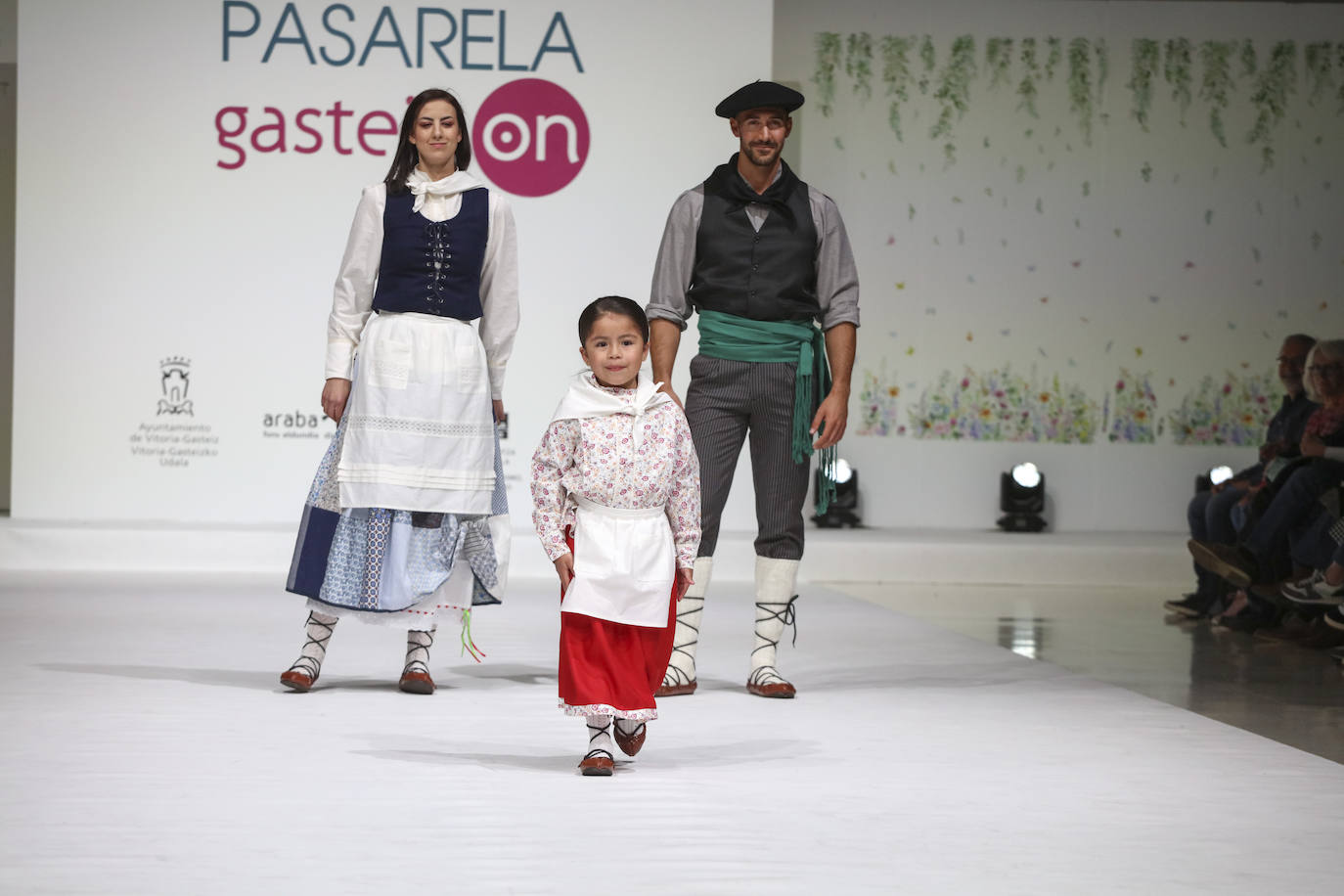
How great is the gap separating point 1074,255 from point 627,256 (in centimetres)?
253

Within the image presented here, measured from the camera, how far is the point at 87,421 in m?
6.45

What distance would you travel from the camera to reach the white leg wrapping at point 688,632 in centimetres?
353

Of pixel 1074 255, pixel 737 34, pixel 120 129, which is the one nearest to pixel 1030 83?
pixel 1074 255

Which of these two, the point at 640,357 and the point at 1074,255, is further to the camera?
the point at 1074,255

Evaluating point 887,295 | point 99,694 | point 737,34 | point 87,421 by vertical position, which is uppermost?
point 737,34

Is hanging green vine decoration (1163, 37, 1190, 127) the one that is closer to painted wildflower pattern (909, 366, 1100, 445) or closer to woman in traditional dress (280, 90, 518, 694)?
painted wildflower pattern (909, 366, 1100, 445)

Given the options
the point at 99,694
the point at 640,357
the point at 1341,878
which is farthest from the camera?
the point at 99,694

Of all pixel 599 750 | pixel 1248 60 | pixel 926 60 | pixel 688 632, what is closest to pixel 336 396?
pixel 688 632

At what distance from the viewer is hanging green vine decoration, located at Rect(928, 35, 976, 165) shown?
7.78 metres

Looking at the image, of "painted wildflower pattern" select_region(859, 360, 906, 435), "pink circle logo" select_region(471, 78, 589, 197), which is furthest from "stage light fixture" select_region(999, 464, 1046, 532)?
"pink circle logo" select_region(471, 78, 589, 197)

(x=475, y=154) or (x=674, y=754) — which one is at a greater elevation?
(x=475, y=154)

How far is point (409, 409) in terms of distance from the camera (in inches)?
136

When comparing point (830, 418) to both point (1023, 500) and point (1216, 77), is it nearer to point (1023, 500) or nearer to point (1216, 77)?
point (1023, 500)

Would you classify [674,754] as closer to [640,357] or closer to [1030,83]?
[640,357]
